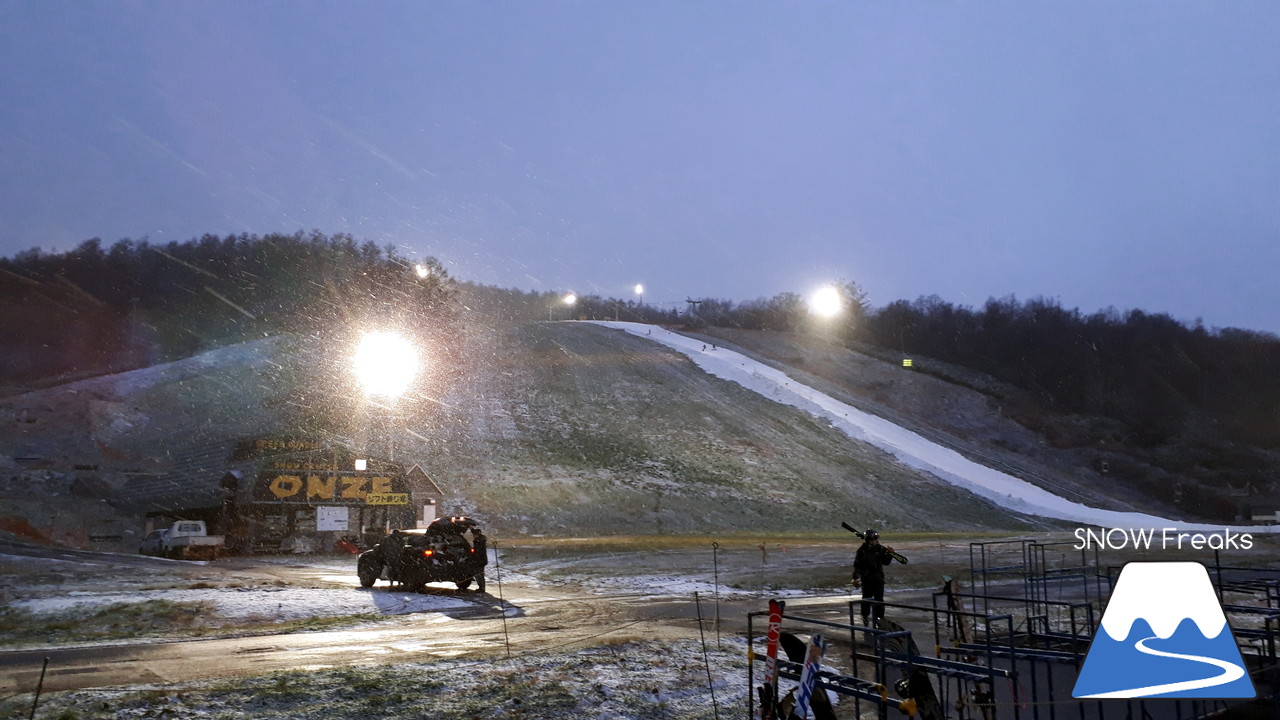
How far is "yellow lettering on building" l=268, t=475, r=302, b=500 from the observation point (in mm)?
40406

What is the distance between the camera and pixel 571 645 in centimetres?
1533

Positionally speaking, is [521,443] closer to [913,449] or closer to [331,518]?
[331,518]

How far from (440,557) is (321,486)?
69.0 feet

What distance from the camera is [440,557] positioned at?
896 inches

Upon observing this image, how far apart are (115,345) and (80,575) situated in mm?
77814

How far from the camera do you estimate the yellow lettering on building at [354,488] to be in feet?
137

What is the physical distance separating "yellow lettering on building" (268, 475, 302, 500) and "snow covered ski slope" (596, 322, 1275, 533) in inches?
1863

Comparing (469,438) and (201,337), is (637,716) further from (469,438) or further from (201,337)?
(201,337)

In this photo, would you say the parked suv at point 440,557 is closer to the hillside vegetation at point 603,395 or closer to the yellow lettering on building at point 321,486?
the yellow lettering on building at point 321,486

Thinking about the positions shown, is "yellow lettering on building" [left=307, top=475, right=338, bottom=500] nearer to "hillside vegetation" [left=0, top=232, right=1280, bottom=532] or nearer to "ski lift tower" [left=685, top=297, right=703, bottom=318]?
"hillside vegetation" [left=0, top=232, right=1280, bottom=532]

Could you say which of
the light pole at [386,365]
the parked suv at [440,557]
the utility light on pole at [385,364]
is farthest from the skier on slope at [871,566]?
the utility light on pole at [385,364]

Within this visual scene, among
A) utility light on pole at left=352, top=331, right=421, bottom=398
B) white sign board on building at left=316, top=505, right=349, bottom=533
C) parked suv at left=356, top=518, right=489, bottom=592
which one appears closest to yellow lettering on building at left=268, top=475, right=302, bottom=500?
white sign board on building at left=316, top=505, right=349, bottom=533

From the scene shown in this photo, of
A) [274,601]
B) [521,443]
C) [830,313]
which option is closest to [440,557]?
[274,601]

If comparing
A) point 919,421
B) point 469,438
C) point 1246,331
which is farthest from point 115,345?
point 1246,331
